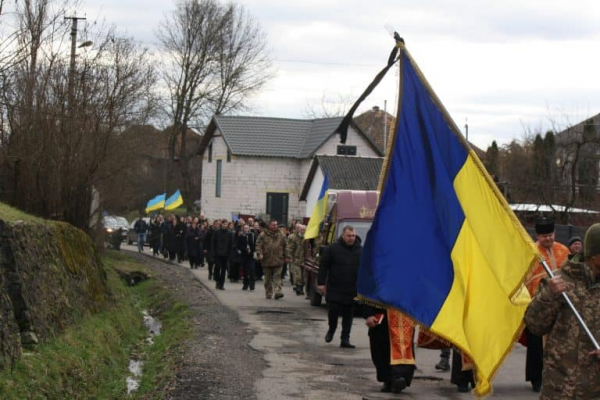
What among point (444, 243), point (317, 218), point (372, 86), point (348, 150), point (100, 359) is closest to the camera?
point (444, 243)

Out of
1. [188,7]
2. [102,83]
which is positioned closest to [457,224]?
[102,83]

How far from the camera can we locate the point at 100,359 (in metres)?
14.4

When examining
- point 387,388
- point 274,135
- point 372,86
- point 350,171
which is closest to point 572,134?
point 350,171

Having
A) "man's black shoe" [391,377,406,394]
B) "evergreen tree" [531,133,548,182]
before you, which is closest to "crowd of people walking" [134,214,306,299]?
"man's black shoe" [391,377,406,394]

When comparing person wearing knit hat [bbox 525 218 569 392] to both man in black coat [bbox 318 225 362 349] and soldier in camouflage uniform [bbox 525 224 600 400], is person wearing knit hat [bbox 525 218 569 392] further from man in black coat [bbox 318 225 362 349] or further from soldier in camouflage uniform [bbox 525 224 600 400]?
soldier in camouflage uniform [bbox 525 224 600 400]

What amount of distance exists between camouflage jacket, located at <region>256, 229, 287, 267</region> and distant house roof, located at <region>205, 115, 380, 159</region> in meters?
31.7

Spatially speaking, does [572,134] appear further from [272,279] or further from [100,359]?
[100,359]

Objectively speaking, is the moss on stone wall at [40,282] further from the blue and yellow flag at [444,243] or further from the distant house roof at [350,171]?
the distant house roof at [350,171]

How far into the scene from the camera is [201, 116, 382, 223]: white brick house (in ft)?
183

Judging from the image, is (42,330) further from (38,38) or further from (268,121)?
(268,121)

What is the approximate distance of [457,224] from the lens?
8.93 meters

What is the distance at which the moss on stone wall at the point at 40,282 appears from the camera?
12.0 meters

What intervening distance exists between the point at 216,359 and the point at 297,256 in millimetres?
11750

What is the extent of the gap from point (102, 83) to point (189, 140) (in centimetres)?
5238
